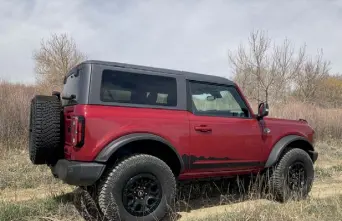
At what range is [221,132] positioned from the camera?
509 cm

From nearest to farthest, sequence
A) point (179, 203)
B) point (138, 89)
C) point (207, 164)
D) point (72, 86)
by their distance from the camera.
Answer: point (138, 89)
point (72, 86)
point (207, 164)
point (179, 203)

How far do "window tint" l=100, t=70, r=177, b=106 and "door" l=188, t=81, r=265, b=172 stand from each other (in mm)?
355

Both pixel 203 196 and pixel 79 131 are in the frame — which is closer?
pixel 79 131

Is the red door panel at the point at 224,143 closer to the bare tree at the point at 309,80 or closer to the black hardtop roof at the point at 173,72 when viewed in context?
the black hardtop roof at the point at 173,72

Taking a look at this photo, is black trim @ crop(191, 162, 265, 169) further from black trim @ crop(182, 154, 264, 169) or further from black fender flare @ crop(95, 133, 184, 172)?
black fender flare @ crop(95, 133, 184, 172)

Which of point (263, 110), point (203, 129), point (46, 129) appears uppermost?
point (263, 110)

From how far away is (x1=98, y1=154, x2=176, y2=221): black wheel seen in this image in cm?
411

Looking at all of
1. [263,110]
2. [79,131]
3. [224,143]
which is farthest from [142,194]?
[263,110]

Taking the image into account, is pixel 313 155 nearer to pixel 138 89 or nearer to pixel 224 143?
pixel 224 143

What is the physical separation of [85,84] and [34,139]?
0.91 metres

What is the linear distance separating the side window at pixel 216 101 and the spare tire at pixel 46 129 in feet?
5.85

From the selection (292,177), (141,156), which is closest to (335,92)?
(292,177)

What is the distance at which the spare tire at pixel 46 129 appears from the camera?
4301mm

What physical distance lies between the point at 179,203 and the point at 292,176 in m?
1.86
